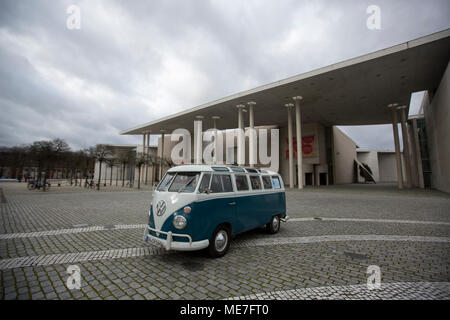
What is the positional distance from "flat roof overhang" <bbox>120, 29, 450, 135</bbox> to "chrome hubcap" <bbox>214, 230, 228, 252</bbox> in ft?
76.3

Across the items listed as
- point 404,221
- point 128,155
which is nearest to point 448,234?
point 404,221

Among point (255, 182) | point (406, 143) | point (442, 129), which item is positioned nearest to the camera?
point (255, 182)

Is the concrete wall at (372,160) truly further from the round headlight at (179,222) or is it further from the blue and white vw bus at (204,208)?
the round headlight at (179,222)

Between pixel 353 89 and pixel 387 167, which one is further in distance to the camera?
pixel 387 167

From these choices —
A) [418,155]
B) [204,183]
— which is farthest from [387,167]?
[204,183]

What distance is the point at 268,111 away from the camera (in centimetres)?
3600

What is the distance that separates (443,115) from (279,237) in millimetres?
25989

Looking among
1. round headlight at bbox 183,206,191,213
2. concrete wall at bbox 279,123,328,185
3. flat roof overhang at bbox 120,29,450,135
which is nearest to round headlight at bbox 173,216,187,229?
round headlight at bbox 183,206,191,213

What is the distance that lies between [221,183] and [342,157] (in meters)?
53.6

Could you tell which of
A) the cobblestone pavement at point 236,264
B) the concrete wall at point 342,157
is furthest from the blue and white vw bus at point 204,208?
the concrete wall at point 342,157

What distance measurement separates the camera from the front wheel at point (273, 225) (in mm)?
6684

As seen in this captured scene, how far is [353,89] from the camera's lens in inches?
1040

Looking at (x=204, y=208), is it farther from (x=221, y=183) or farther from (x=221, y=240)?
(x=221, y=240)

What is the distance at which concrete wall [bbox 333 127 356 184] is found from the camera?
150ft
